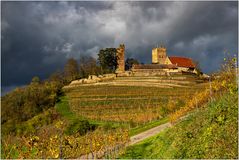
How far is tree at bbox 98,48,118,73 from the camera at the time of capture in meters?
110

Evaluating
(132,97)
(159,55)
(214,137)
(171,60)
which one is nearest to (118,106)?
(132,97)

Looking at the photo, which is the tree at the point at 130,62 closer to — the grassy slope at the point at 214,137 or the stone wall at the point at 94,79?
the stone wall at the point at 94,79

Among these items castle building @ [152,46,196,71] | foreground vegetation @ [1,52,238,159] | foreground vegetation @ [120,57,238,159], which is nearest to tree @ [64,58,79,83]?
foreground vegetation @ [1,52,238,159]

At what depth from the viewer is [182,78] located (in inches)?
3285

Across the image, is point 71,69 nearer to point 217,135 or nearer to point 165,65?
point 165,65

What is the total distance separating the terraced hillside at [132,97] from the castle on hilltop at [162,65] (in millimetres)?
14193

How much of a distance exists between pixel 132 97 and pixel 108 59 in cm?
4582

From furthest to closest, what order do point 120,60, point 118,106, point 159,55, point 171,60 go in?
point 159,55 → point 171,60 → point 120,60 → point 118,106

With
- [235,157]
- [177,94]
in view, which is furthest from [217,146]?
[177,94]

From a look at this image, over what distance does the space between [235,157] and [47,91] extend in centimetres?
7409

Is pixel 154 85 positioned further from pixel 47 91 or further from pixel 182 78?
pixel 47 91

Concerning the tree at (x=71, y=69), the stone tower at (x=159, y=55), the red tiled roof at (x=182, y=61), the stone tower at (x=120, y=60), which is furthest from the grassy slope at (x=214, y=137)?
the stone tower at (x=159, y=55)

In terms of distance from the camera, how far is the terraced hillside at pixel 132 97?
52281 millimetres

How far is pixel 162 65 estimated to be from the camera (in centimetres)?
11150
